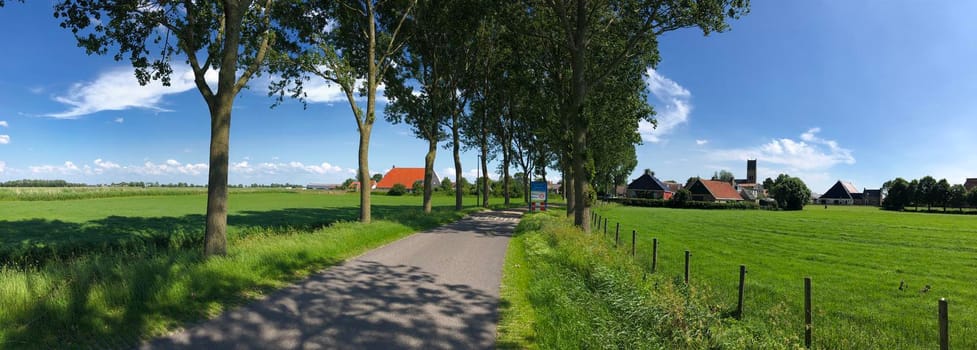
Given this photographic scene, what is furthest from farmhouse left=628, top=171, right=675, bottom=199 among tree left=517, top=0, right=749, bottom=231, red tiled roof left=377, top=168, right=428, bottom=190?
tree left=517, top=0, right=749, bottom=231

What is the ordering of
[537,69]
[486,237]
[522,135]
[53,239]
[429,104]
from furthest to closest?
[522,135]
[429,104]
[537,69]
[53,239]
[486,237]

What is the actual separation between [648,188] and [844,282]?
8374 centimetres

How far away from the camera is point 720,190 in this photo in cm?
8844

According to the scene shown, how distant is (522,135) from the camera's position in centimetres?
4700

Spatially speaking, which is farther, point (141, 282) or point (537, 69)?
point (537, 69)

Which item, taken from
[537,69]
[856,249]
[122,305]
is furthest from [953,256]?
[122,305]

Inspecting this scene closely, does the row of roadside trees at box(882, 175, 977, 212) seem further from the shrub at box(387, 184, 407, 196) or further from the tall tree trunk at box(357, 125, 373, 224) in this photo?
the tall tree trunk at box(357, 125, 373, 224)

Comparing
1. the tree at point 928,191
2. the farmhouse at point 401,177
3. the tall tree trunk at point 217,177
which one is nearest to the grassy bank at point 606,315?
the tall tree trunk at point 217,177

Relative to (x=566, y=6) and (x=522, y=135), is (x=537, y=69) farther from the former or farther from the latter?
(x=522, y=135)

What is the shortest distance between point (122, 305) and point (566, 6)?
1664cm

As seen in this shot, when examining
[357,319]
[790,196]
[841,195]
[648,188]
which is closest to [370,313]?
[357,319]

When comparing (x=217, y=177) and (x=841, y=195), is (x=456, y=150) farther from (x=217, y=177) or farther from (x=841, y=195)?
(x=841, y=195)

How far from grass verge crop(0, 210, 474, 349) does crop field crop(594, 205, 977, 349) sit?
8.27 meters

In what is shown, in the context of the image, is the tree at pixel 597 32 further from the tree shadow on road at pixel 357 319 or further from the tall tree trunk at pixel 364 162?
the tree shadow on road at pixel 357 319
